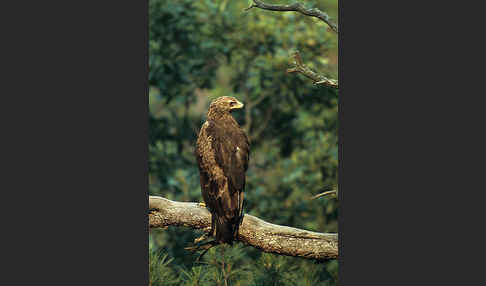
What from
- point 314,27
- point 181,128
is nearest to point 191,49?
point 181,128

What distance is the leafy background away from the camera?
19.0 feet

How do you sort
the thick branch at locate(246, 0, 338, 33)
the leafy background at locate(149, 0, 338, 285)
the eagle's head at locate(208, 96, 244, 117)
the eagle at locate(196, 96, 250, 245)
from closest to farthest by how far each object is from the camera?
the thick branch at locate(246, 0, 338, 33) < the eagle at locate(196, 96, 250, 245) < the eagle's head at locate(208, 96, 244, 117) < the leafy background at locate(149, 0, 338, 285)

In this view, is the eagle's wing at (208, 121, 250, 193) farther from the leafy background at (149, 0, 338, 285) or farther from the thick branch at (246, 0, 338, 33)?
the leafy background at (149, 0, 338, 285)

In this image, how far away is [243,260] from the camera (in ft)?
15.3

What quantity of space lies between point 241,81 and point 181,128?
2.46 ft

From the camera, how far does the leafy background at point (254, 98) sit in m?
5.79

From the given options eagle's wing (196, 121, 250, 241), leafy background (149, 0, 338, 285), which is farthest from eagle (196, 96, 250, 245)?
leafy background (149, 0, 338, 285)

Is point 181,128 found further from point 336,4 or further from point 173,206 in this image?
point 336,4

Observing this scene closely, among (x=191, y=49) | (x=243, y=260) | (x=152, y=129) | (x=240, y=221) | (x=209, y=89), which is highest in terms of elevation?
(x=191, y=49)

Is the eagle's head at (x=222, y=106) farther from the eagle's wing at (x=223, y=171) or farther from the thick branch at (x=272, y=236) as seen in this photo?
the thick branch at (x=272, y=236)

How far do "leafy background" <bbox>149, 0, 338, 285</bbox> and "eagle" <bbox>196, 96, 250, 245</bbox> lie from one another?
161 cm

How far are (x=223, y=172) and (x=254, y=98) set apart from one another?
248cm

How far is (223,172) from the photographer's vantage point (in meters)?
3.81

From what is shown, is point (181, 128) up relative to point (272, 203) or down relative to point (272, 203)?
up
